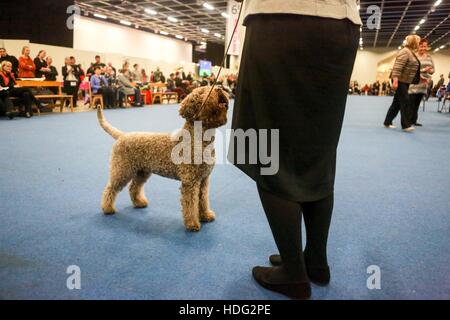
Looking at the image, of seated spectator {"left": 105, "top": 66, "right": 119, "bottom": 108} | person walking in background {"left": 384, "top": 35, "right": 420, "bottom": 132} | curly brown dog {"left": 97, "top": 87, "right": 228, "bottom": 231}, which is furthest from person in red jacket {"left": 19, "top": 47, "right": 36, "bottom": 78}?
person walking in background {"left": 384, "top": 35, "right": 420, "bottom": 132}

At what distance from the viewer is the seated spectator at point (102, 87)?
9.27m

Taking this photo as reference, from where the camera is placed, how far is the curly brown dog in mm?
1652

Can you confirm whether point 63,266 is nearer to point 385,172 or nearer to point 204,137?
point 204,137

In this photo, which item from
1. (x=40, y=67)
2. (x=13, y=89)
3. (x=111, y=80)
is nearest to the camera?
(x=13, y=89)

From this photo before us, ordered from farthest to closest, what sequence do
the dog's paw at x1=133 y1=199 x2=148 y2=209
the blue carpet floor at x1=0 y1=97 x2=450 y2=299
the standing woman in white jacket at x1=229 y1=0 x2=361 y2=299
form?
the dog's paw at x1=133 y1=199 x2=148 y2=209, the blue carpet floor at x1=0 y1=97 x2=450 y2=299, the standing woman in white jacket at x1=229 y1=0 x2=361 y2=299

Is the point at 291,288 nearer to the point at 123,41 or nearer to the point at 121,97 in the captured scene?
the point at 121,97

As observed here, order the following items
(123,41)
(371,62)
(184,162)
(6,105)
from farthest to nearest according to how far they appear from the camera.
Answer: (371,62)
(123,41)
(6,105)
(184,162)

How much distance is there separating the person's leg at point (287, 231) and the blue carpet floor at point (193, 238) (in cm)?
13

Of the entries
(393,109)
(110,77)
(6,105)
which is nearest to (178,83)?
(110,77)

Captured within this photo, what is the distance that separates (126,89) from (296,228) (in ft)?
33.3

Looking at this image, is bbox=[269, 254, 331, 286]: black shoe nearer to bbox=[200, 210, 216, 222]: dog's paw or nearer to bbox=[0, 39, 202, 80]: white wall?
bbox=[200, 210, 216, 222]: dog's paw

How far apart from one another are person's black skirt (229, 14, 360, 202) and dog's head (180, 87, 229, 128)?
458 mm

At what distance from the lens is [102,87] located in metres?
9.54

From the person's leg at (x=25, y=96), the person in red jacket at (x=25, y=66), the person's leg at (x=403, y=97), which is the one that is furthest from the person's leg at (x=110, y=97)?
the person's leg at (x=403, y=97)
